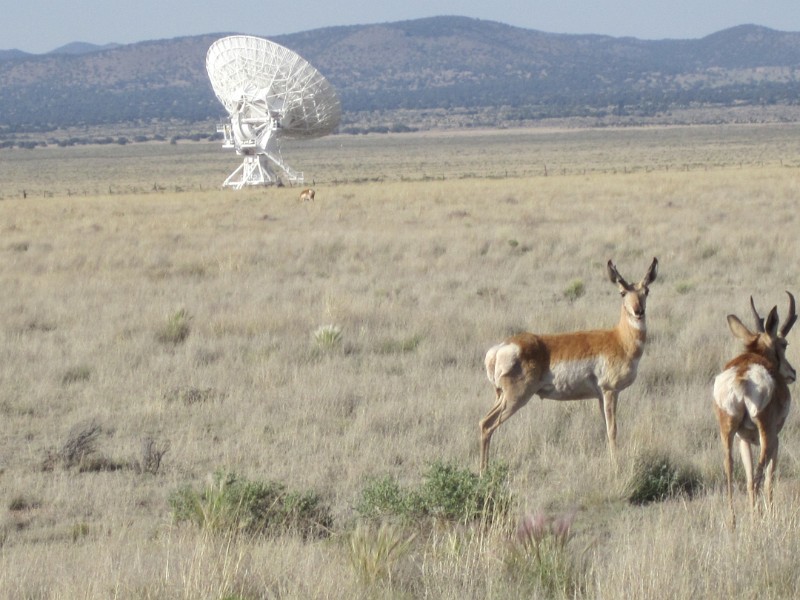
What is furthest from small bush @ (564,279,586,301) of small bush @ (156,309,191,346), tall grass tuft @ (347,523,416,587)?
tall grass tuft @ (347,523,416,587)

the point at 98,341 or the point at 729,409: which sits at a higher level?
the point at 729,409

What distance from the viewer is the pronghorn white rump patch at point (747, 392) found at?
5.42m

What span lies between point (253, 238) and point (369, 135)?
140132 mm

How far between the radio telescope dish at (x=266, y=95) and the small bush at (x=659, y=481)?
41685 mm

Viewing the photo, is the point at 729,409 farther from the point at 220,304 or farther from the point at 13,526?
the point at 220,304

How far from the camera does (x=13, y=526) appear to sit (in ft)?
22.2

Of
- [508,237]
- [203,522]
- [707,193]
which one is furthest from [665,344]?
[707,193]

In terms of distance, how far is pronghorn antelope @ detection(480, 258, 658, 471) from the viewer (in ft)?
23.7

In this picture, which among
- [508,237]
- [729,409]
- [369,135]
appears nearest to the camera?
[729,409]

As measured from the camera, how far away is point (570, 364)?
7.30 metres

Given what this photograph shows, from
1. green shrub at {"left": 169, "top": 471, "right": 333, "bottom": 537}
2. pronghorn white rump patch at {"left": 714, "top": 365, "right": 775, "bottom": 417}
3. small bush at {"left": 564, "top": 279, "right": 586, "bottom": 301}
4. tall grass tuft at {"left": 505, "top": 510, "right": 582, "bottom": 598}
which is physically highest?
pronghorn white rump patch at {"left": 714, "top": 365, "right": 775, "bottom": 417}

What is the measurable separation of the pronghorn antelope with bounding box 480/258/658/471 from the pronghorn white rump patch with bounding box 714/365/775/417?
70.1 inches

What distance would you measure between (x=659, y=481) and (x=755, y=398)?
182cm

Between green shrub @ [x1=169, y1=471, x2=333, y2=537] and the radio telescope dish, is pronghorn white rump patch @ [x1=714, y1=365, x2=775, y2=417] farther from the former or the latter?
the radio telescope dish
